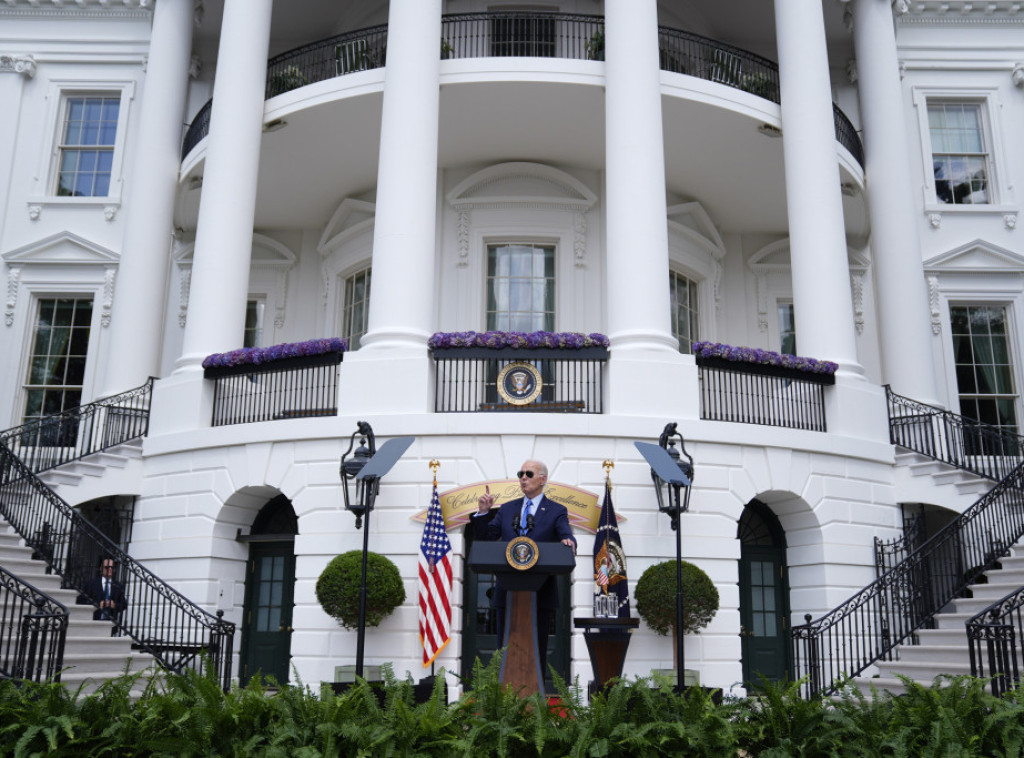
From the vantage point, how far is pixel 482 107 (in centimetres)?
1650

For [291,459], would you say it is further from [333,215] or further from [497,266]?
[333,215]

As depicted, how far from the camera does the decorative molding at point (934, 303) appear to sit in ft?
64.6

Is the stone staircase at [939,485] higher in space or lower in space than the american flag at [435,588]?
higher

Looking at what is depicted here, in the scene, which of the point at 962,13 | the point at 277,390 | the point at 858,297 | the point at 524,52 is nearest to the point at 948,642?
the point at 858,297

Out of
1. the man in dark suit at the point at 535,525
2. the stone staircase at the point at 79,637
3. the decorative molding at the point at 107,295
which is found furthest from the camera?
the decorative molding at the point at 107,295

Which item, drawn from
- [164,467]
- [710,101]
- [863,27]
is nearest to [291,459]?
[164,467]

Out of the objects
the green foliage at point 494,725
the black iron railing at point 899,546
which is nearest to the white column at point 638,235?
the black iron railing at point 899,546

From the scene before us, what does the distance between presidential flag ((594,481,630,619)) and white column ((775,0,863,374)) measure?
203 inches

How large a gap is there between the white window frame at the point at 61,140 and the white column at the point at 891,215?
51.4ft

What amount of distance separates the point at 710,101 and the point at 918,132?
7.22 metres

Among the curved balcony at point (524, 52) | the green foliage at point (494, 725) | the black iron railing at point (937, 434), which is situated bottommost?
the green foliage at point (494, 725)

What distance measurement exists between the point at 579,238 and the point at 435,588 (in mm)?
8494

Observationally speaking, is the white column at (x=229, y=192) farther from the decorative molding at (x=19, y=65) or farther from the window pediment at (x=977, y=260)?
the window pediment at (x=977, y=260)

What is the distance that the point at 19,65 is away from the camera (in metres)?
20.9
